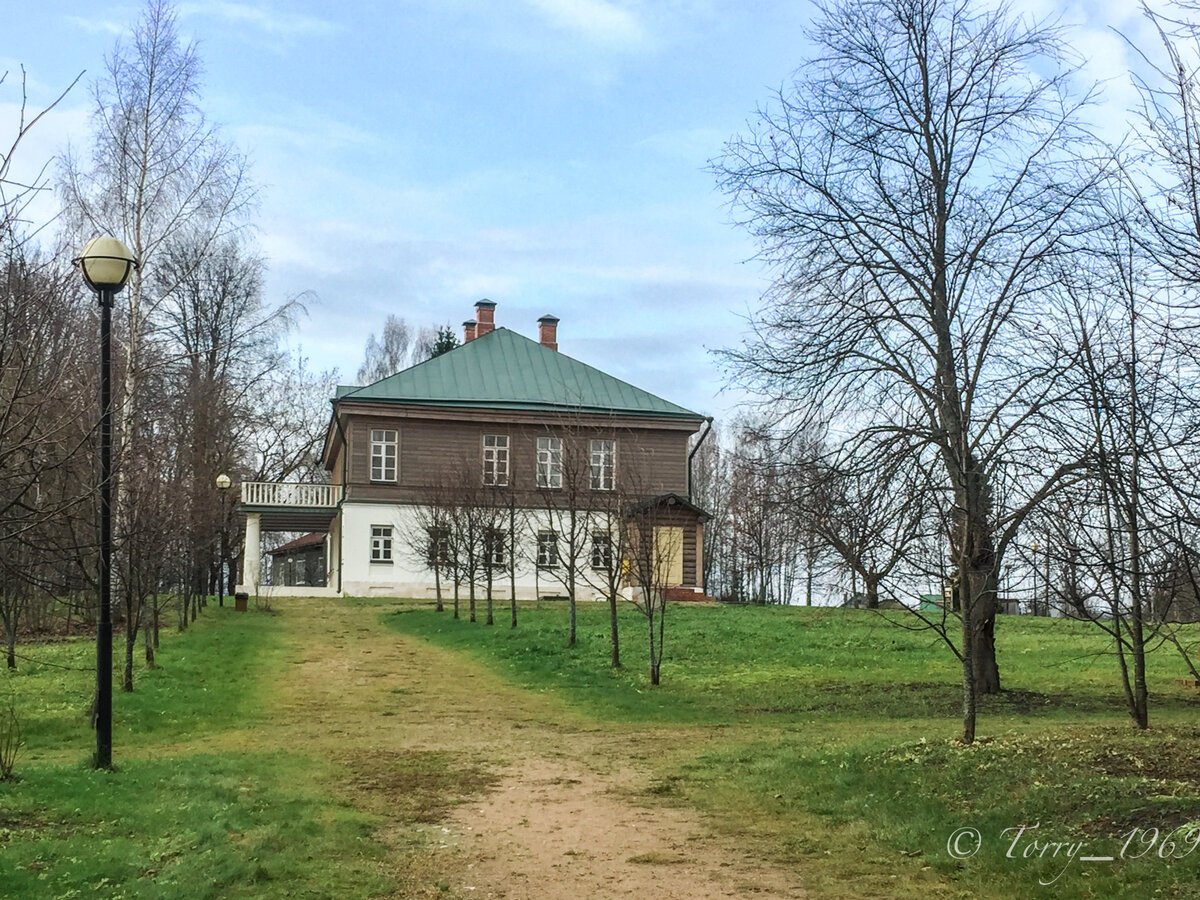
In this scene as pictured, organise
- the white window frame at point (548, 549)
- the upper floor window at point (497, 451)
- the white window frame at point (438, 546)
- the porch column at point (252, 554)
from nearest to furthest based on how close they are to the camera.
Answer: the white window frame at point (548, 549), the white window frame at point (438, 546), the porch column at point (252, 554), the upper floor window at point (497, 451)

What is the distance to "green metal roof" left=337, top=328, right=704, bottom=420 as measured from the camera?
40.4 meters

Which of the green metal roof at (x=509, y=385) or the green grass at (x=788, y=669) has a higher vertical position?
the green metal roof at (x=509, y=385)

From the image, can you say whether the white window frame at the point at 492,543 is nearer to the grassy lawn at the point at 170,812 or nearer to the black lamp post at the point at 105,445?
the grassy lawn at the point at 170,812

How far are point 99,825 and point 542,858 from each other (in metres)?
3.16

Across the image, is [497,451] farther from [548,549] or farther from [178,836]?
[178,836]

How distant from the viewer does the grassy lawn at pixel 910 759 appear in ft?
23.6

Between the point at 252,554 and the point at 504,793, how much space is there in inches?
1185

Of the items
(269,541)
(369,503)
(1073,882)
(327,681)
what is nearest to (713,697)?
(327,681)

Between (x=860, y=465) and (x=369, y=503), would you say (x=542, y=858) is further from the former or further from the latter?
(x=369, y=503)

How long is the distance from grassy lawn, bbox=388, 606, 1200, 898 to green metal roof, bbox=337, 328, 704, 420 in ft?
58.6

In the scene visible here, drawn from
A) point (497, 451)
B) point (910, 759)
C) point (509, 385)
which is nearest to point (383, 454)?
point (497, 451)

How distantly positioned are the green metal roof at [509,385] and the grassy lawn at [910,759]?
17.9 metres

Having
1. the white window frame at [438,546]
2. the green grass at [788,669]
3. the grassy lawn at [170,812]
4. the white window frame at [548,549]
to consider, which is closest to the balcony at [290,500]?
the white window frame at [548,549]

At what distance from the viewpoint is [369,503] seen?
1537 inches
